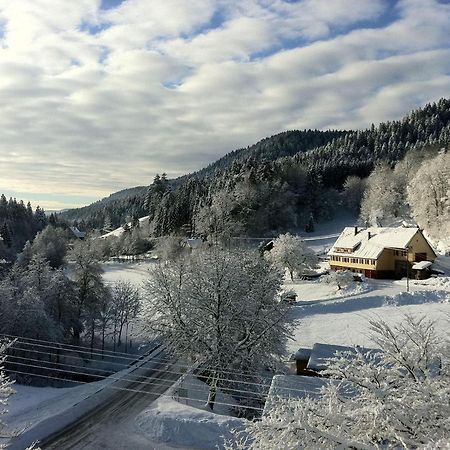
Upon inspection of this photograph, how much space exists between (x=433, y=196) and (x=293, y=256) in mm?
29649

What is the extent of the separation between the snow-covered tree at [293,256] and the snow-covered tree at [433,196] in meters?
21.9

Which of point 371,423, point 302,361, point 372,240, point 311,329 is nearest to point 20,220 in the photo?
point 372,240

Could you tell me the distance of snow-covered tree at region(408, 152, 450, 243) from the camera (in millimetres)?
70375

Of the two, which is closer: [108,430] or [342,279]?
[108,430]

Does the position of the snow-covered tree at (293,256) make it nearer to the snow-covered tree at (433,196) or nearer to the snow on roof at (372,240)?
the snow on roof at (372,240)

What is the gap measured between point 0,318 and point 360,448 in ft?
112

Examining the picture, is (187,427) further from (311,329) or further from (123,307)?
(123,307)

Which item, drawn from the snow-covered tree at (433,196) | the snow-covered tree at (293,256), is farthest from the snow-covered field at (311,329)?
the snow-covered tree at (433,196)

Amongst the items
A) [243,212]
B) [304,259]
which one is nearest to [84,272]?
[304,259]

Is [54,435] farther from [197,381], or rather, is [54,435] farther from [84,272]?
[84,272]

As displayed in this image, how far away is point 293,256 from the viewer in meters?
63.1

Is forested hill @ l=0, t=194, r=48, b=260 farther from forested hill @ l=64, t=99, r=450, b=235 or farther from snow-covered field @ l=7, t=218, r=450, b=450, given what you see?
snow-covered field @ l=7, t=218, r=450, b=450

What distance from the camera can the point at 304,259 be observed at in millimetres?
63875

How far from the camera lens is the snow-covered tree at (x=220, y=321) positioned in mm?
26172
